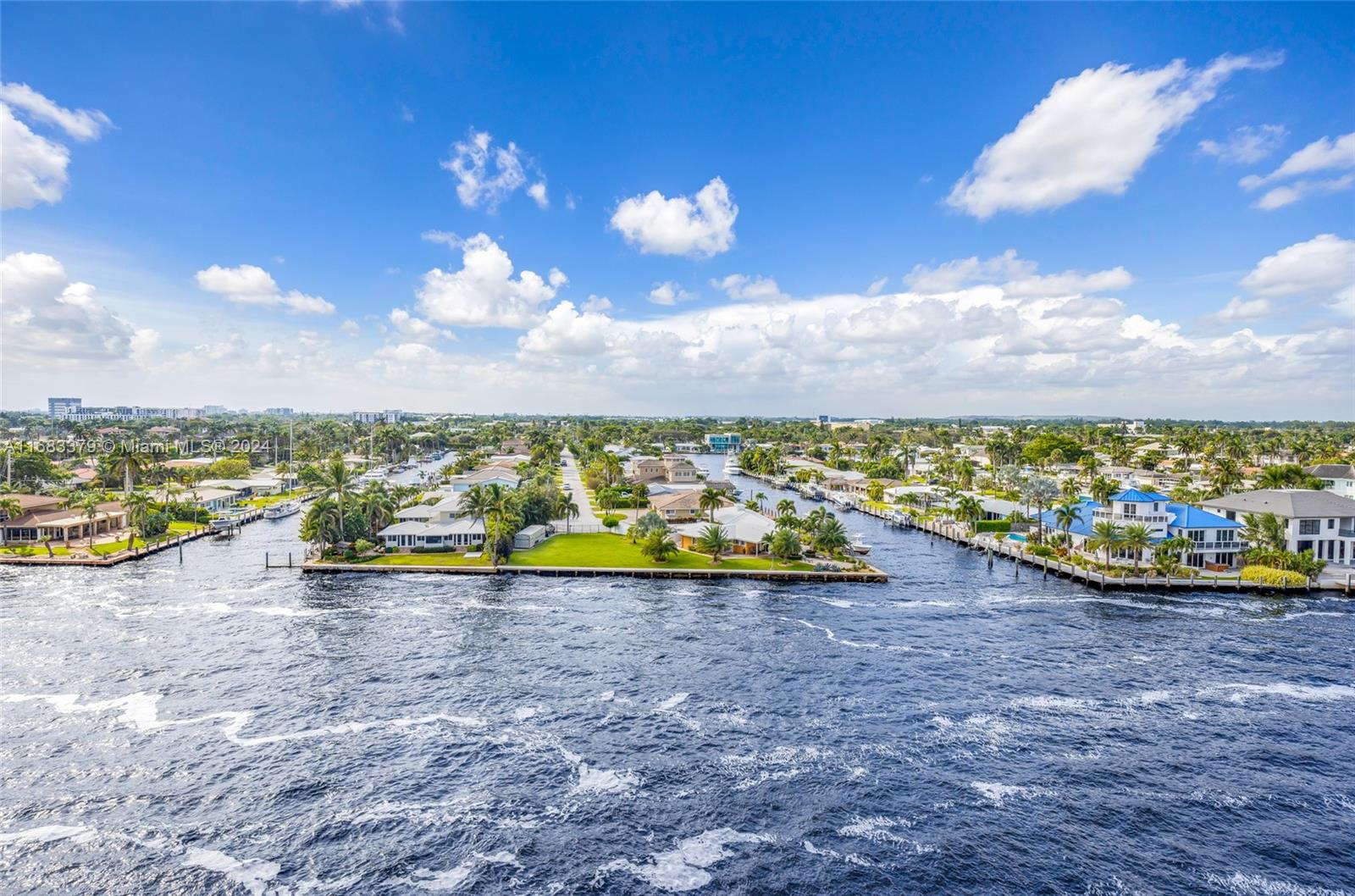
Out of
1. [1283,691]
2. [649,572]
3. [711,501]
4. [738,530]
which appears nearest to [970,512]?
[711,501]

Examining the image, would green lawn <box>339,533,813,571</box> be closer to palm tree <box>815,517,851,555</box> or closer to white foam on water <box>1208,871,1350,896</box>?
palm tree <box>815,517,851,555</box>

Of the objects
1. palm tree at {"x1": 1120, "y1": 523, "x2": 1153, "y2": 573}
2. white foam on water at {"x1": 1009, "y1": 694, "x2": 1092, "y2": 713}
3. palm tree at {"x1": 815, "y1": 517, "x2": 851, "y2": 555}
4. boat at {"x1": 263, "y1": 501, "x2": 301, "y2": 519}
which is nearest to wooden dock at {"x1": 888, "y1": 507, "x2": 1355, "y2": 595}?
palm tree at {"x1": 1120, "y1": 523, "x2": 1153, "y2": 573}

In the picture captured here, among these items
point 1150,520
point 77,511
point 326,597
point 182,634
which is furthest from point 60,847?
point 1150,520

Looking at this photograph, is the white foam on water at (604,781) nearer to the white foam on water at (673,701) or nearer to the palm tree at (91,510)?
the white foam on water at (673,701)

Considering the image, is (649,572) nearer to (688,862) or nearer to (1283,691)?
(688,862)

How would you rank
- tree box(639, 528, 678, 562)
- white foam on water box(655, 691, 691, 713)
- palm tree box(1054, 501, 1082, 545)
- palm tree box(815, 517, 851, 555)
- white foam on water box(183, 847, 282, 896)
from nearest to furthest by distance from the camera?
white foam on water box(183, 847, 282, 896) < white foam on water box(655, 691, 691, 713) < tree box(639, 528, 678, 562) < palm tree box(815, 517, 851, 555) < palm tree box(1054, 501, 1082, 545)

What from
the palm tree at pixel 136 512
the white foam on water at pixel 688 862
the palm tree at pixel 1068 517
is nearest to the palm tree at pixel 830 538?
the palm tree at pixel 1068 517

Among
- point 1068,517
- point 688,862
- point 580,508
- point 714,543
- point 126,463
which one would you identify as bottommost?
point 688,862

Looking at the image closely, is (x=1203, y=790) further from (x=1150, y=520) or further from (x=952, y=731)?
(x=1150, y=520)
